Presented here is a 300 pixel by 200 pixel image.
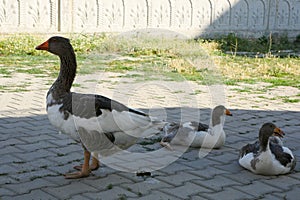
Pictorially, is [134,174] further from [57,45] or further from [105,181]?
[57,45]

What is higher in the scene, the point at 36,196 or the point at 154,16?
the point at 154,16

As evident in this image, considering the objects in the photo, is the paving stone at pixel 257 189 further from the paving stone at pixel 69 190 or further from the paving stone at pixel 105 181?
the paving stone at pixel 69 190

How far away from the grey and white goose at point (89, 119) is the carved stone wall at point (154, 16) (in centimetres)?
1179

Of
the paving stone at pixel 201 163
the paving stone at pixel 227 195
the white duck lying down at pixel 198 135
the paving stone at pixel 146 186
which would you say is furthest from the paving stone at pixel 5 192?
the white duck lying down at pixel 198 135

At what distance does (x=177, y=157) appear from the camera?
18.9ft

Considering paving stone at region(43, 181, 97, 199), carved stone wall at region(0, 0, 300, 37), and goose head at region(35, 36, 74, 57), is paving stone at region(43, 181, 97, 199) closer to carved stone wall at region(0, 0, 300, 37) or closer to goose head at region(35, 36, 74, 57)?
goose head at region(35, 36, 74, 57)

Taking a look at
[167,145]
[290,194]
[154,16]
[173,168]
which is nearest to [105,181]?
[173,168]

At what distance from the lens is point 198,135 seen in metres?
6.05

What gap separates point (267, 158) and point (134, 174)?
1.33 m

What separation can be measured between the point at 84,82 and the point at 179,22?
10437mm

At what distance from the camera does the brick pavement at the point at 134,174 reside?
4590mm

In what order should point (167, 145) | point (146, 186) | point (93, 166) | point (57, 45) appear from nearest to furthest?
point (146, 186), point (57, 45), point (93, 166), point (167, 145)

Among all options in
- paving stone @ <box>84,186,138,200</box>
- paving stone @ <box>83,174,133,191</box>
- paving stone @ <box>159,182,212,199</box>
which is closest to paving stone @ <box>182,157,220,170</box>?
paving stone @ <box>159,182,212,199</box>

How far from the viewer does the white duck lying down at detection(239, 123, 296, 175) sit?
512cm
